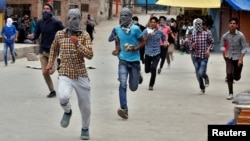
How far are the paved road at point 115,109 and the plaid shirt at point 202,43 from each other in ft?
3.02

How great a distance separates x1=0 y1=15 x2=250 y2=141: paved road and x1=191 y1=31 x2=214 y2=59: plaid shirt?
92 cm

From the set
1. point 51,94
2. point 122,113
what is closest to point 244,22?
point 51,94

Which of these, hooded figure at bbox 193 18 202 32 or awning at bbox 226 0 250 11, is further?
awning at bbox 226 0 250 11

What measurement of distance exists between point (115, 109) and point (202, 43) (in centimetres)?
326

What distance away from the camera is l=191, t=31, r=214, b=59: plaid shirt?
45.1ft

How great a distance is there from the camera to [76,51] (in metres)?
8.48

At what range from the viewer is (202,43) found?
13734mm

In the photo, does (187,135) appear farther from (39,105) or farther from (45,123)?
(39,105)

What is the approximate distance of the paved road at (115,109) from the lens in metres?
8.97

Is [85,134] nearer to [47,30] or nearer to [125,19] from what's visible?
[125,19]

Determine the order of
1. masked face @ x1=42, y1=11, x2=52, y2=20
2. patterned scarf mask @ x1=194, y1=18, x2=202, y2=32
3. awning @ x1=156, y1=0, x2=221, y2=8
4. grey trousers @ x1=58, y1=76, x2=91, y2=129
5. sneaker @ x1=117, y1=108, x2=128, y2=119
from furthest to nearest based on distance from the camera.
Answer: awning @ x1=156, y1=0, x2=221, y2=8 → patterned scarf mask @ x1=194, y1=18, x2=202, y2=32 → masked face @ x1=42, y1=11, x2=52, y2=20 → sneaker @ x1=117, y1=108, x2=128, y2=119 → grey trousers @ x1=58, y1=76, x2=91, y2=129

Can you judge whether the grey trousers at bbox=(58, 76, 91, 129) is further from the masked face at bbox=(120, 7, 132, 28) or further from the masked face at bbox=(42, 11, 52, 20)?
the masked face at bbox=(42, 11, 52, 20)

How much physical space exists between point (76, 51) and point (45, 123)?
1734 mm

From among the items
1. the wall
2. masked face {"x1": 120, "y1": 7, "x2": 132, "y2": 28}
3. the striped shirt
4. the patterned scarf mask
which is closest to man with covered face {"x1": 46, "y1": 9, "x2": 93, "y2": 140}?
masked face {"x1": 120, "y1": 7, "x2": 132, "y2": 28}
